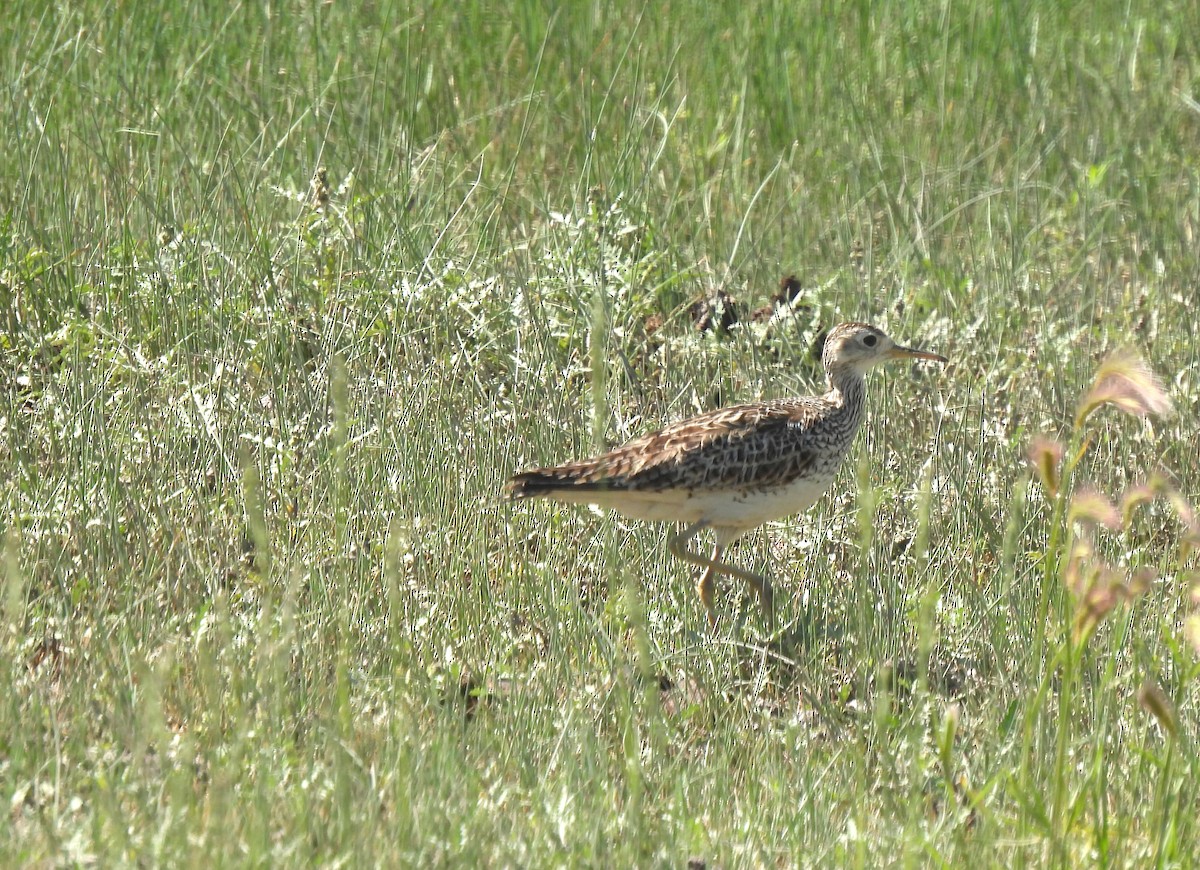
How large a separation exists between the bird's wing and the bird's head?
335mm

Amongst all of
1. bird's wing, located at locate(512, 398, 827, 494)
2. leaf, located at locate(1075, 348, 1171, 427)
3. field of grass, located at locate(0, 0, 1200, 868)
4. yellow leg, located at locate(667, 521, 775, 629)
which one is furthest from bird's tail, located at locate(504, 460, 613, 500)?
leaf, located at locate(1075, 348, 1171, 427)

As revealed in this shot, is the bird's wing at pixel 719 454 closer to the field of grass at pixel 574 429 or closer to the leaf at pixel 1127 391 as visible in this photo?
the field of grass at pixel 574 429

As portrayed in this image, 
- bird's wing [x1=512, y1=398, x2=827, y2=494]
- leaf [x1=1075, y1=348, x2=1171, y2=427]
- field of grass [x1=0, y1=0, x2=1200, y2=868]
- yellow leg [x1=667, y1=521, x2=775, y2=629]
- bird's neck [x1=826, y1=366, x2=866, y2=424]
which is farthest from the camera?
bird's neck [x1=826, y1=366, x2=866, y2=424]

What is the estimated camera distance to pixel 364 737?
3.78 m

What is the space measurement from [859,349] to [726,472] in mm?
834

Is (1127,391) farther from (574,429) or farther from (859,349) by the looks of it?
(574,429)

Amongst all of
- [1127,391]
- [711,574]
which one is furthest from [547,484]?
[1127,391]

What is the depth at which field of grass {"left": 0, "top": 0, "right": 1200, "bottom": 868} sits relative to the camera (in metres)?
→ 3.41

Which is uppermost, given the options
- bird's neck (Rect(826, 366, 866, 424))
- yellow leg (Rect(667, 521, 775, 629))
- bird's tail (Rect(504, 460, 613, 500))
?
bird's tail (Rect(504, 460, 613, 500))

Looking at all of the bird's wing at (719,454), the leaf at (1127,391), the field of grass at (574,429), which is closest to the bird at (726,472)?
the bird's wing at (719,454)

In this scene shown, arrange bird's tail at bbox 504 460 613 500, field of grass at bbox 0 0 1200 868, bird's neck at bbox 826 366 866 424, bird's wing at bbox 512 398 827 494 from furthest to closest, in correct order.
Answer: bird's neck at bbox 826 366 866 424, bird's wing at bbox 512 398 827 494, bird's tail at bbox 504 460 613 500, field of grass at bbox 0 0 1200 868

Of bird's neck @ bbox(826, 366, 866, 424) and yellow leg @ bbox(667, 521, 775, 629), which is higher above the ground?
bird's neck @ bbox(826, 366, 866, 424)

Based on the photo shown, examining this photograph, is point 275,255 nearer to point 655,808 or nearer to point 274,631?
point 274,631

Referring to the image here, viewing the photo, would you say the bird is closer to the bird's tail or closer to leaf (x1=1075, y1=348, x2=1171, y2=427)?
the bird's tail
